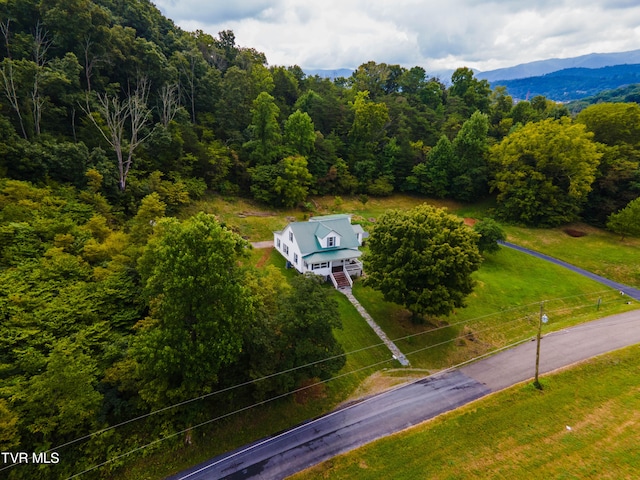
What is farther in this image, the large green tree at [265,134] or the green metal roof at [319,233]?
the large green tree at [265,134]

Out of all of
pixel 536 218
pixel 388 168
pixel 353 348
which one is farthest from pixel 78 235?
pixel 536 218

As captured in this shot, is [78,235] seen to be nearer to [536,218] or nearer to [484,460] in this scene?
[484,460]

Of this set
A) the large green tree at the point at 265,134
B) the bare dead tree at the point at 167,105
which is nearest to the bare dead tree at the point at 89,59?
the bare dead tree at the point at 167,105

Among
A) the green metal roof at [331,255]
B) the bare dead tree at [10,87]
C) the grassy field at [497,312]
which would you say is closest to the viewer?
the grassy field at [497,312]

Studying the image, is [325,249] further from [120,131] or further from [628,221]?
[628,221]

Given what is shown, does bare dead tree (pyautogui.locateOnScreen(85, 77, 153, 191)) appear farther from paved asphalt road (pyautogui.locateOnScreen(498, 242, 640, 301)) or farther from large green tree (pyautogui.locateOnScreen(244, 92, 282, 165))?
paved asphalt road (pyautogui.locateOnScreen(498, 242, 640, 301))

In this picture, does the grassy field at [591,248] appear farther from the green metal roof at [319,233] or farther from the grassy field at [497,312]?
the green metal roof at [319,233]

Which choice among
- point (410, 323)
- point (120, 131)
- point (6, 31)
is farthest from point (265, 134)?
point (410, 323)
